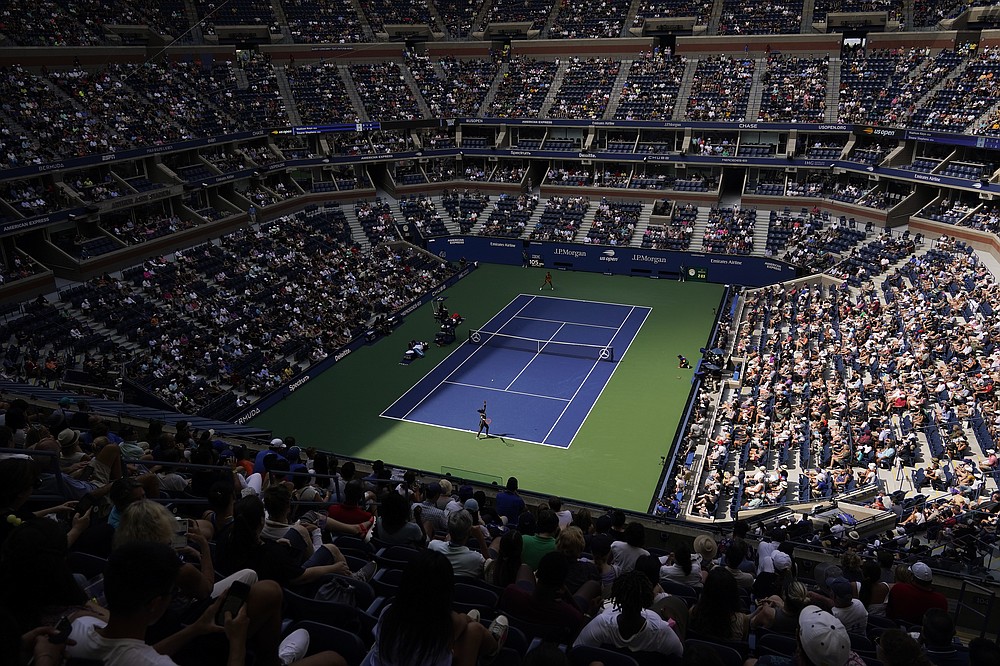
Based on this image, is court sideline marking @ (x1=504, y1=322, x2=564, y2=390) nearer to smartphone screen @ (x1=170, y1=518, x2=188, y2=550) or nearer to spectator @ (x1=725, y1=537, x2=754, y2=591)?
spectator @ (x1=725, y1=537, x2=754, y2=591)

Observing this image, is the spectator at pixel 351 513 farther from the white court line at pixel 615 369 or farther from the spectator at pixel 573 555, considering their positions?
the white court line at pixel 615 369

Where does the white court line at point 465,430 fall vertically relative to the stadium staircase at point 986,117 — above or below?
below

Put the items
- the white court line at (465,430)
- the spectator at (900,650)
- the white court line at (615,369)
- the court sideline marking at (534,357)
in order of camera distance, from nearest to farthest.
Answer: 1. the spectator at (900,650)
2. the white court line at (465,430)
3. the white court line at (615,369)
4. the court sideline marking at (534,357)

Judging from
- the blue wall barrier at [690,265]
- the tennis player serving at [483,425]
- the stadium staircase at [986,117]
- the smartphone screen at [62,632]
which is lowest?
the smartphone screen at [62,632]

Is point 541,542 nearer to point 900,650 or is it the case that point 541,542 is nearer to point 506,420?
point 900,650

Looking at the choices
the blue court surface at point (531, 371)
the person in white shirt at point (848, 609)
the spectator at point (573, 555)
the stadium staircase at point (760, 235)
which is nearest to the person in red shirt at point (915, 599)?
the person in white shirt at point (848, 609)
